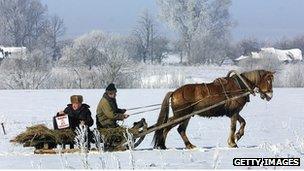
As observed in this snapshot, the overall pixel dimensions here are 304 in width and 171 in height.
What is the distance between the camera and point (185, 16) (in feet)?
243

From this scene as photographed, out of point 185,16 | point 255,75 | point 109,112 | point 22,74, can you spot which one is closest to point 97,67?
point 22,74

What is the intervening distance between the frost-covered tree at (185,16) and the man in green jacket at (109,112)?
61.3 metres

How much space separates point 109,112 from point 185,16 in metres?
64.0

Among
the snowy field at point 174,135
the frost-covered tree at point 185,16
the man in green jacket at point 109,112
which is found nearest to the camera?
the snowy field at point 174,135

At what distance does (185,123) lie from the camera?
11.0 metres

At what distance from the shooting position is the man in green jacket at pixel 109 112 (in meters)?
10.5

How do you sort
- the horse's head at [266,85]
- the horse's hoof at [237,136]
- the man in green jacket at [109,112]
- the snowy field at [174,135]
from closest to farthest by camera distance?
the snowy field at [174,135] → the man in green jacket at [109,112] → the horse's hoof at [237,136] → the horse's head at [266,85]

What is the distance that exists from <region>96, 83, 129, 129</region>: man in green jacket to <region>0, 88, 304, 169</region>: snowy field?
2.26 ft

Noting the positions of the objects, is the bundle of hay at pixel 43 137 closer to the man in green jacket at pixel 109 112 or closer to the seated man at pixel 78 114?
the seated man at pixel 78 114

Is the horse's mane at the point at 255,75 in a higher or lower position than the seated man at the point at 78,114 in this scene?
higher

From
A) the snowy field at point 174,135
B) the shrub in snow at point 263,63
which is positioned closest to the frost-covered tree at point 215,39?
the shrub in snow at point 263,63

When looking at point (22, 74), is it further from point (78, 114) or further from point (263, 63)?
point (78, 114)

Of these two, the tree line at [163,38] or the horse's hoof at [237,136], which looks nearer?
the horse's hoof at [237,136]

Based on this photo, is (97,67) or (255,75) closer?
(255,75)
